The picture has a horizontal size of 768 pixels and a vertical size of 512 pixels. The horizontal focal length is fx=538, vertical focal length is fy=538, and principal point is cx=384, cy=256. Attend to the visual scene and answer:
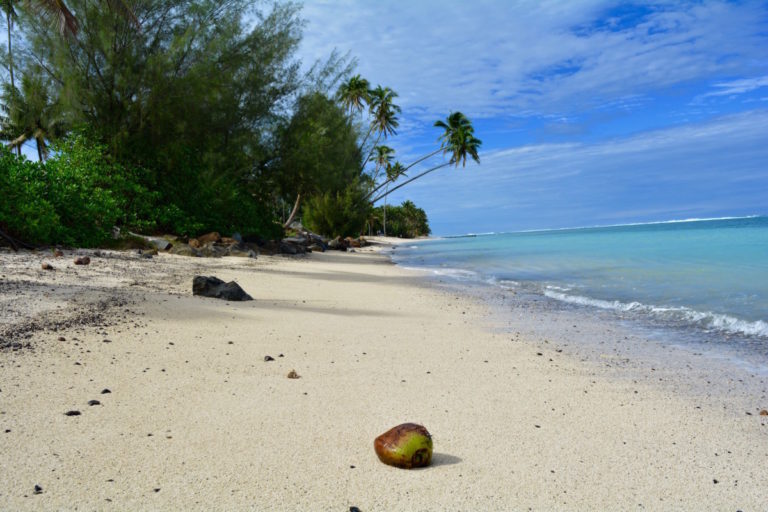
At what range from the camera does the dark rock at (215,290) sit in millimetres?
7918

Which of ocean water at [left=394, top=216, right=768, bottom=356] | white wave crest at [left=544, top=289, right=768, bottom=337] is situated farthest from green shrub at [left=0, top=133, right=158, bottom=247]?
white wave crest at [left=544, top=289, right=768, bottom=337]

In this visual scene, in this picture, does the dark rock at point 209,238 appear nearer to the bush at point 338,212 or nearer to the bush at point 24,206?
the bush at point 24,206

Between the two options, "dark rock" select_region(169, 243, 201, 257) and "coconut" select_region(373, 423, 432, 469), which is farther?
"dark rock" select_region(169, 243, 201, 257)

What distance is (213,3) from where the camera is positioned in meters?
18.4

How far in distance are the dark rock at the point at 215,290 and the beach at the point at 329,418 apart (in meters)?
1.22

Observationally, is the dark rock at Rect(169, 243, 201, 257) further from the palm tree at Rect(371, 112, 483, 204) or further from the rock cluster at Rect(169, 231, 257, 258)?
the palm tree at Rect(371, 112, 483, 204)

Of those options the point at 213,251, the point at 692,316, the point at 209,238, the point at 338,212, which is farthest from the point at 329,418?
the point at 338,212

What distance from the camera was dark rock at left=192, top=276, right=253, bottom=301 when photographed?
792 centimetres

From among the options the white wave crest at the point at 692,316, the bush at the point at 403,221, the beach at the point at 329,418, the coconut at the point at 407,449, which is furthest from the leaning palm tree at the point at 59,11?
the bush at the point at 403,221

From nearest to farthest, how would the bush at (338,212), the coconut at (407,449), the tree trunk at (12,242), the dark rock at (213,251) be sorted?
the coconut at (407,449) → the tree trunk at (12,242) → the dark rock at (213,251) → the bush at (338,212)

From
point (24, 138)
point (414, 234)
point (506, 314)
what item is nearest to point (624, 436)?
point (506, 314)

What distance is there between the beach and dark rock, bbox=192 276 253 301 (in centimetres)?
122

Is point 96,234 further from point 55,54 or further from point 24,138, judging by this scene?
point 24,138

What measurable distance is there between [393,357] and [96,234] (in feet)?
34.2
